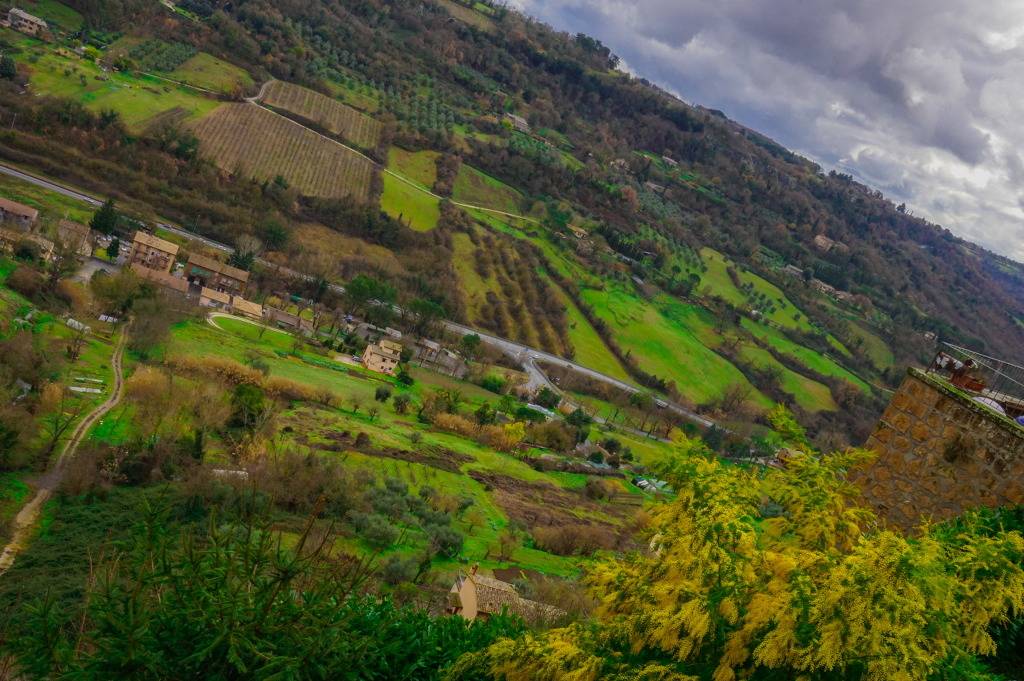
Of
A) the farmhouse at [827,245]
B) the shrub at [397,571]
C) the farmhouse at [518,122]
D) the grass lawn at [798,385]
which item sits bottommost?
the shrub at [397,571]

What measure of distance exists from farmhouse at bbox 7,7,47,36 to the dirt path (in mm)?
68018

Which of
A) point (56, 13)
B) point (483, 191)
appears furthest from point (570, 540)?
point (56, 13)

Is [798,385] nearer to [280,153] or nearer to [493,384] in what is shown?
[493,384]

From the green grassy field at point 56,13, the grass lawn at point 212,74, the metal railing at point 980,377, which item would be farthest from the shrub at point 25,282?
the green grassy field at point 56,13

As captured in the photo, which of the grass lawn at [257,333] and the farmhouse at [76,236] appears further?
the grass lawn at [257,333]

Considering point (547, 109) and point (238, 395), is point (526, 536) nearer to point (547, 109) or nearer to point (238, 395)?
point (238, 395)

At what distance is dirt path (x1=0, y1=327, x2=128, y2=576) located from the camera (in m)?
20.1

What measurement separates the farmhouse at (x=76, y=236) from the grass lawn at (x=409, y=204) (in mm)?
35485

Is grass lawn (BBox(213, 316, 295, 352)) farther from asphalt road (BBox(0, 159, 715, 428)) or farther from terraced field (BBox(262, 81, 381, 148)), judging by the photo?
terraced field (BBox(262, 81, 381, 148))

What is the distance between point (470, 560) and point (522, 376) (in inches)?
1492

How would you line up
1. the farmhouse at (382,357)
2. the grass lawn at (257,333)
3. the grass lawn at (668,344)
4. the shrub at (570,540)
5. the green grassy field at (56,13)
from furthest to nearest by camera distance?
the green grassy field at (56,13), the grass lawn at (668,344), the farmhouse at (382,357), the grass lawn at (257,333), the shrub at (570,540)

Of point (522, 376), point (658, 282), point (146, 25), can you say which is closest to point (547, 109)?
point (658, 282)

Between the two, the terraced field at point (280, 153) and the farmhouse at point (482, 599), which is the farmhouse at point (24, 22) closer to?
the terraced field at point (280, 153)

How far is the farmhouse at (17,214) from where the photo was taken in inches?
1874
